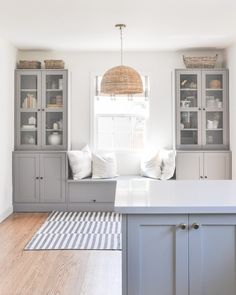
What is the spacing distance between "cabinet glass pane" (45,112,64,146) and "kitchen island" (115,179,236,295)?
4.12m

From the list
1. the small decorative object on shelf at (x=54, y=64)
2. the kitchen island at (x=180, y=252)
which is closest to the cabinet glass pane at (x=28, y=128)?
the small decorative object on shelf at (x=54, y=64)

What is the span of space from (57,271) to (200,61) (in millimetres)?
3909

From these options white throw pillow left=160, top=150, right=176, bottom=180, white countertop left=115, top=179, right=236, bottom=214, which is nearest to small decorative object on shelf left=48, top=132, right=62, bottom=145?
white throw pillow left=160, top=150, right=176, bottom=180

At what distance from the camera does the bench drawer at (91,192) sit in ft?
19.2

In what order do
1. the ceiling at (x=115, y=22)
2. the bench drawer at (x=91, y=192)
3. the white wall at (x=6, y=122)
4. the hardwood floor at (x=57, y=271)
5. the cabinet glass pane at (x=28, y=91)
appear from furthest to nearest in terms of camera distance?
1. the cabinet glass pane at (x=28, y=91)
2. the bench drawer at (x=91, y=192)
3. the white wall at (x=6, y=122)
4. the ceiling at (x=115, y=22)
5. the hardwood floor at (x=57, y=271)

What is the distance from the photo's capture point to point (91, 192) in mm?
5887

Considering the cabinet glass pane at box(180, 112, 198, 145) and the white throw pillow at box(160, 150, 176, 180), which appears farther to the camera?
the cabinet glass pane at box(180, 112, 198, 145)

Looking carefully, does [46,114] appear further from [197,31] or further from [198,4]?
[198,4]

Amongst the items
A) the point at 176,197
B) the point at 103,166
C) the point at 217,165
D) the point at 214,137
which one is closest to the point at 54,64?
the point at 103,166

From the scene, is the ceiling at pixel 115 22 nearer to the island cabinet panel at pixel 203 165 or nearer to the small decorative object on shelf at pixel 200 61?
the small decorative object on shelf at pixel 200 61

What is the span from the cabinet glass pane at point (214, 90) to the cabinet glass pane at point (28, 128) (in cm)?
270

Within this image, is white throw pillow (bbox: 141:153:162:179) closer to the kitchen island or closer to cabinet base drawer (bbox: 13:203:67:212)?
cabinet base drawer (bbox: 13:203:67:212)

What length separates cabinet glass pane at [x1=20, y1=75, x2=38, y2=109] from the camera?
596 centimetres

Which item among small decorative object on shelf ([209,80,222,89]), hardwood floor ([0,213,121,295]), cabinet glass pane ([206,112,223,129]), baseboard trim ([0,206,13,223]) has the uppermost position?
small decorative object on shelf ([209,80,222,89])
